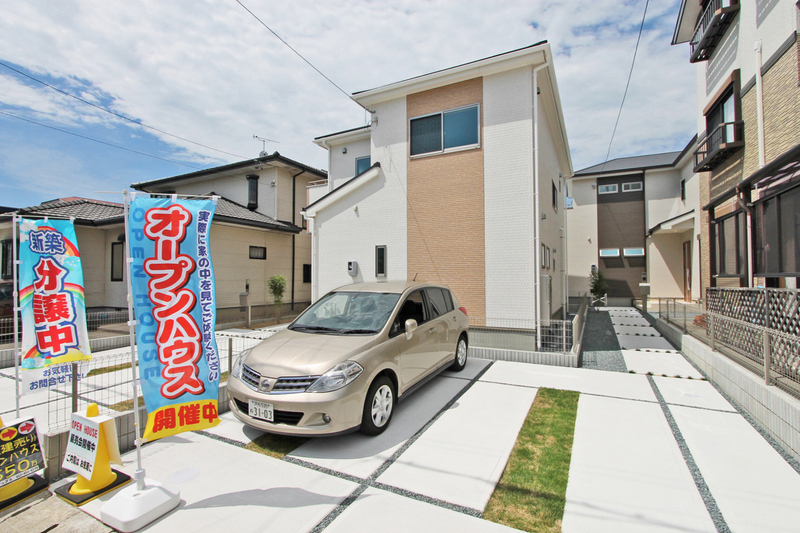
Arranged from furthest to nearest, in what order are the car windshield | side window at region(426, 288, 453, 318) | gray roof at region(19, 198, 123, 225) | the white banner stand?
gray roof at region(19, 198, 123, 225) → side window at region(426, 288, 453, 318) → the car windshield → the white banner stand

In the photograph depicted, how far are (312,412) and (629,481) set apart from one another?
270cm

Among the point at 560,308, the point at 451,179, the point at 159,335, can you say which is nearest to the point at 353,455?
the point at 159,335

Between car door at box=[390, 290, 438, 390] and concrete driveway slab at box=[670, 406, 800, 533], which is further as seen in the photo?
car door at box=[390, 290, 438, 390]

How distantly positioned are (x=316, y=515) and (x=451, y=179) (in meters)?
7.16

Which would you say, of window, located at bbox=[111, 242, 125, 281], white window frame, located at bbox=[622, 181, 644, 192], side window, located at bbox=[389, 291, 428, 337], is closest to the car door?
side window, located at bbox=[389, 291, 428, 337]

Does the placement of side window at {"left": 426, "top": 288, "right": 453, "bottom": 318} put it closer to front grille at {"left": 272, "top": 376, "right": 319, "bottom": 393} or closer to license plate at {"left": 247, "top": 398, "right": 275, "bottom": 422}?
front grille at {"left": 272, "top": 376, "right": 319, "bottom": 393}

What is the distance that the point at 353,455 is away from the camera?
3457 millimetres

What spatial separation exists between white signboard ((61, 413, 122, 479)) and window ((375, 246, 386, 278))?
21.6 feet

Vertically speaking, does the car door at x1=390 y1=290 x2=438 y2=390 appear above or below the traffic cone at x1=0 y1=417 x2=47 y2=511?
above

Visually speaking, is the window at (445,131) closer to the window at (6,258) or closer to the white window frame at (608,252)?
the window at (6,258)

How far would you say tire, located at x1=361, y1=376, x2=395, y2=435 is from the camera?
3.70 m

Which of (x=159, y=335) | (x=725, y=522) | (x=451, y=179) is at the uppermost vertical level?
(x=451, y=179)

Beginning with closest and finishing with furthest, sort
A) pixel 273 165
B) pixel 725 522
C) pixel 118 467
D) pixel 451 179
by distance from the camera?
pixel 725 522
pixel 118 467
pixel 451 179
pixel 273 165

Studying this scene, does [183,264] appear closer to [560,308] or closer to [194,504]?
[194,504]
